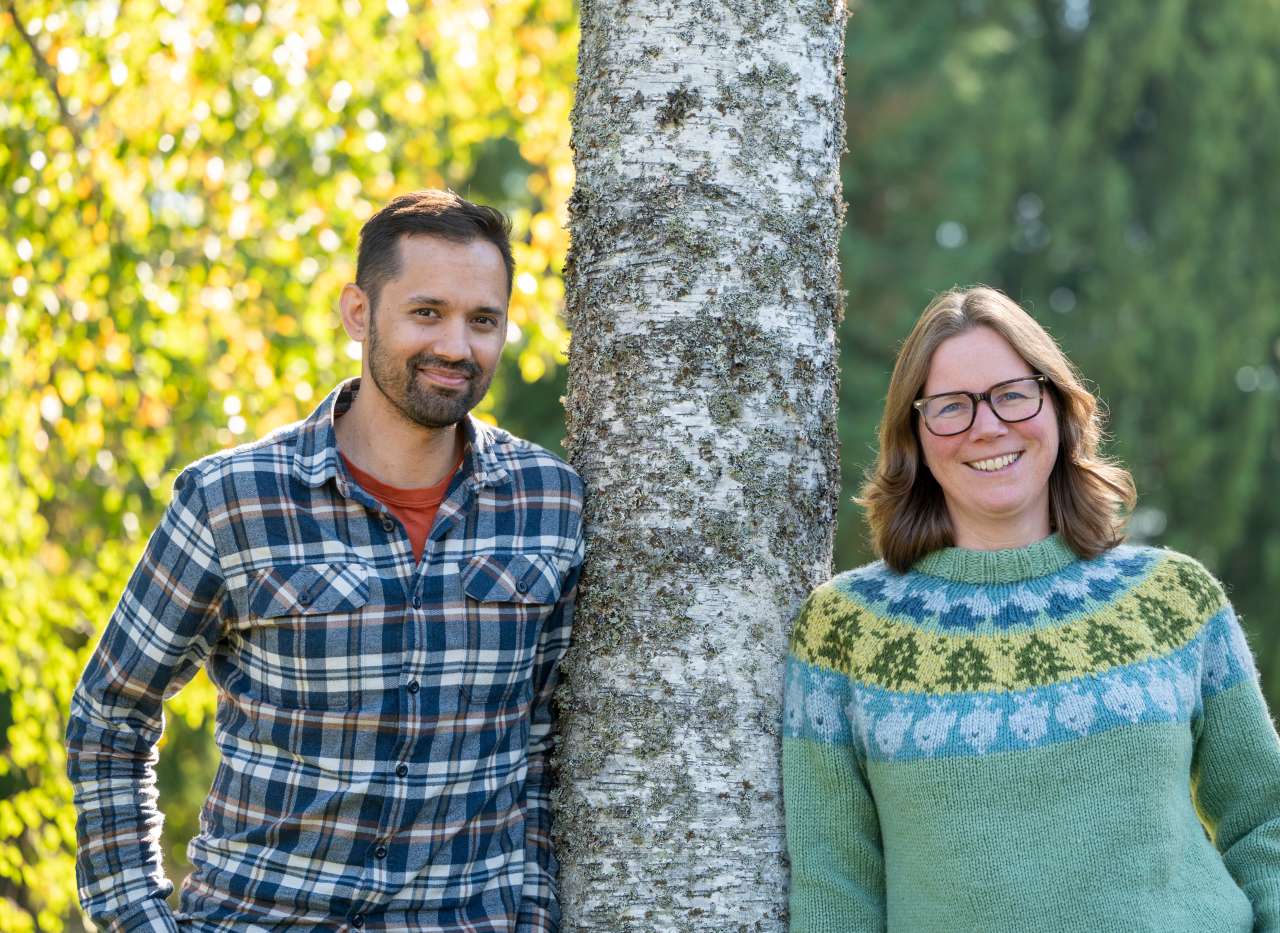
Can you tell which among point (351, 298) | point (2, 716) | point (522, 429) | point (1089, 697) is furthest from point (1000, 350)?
point (522, 429)

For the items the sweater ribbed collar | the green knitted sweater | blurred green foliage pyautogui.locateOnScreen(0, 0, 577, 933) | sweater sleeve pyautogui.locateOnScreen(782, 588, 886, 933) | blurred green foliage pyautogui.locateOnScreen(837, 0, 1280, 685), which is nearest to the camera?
the green knitted sweater

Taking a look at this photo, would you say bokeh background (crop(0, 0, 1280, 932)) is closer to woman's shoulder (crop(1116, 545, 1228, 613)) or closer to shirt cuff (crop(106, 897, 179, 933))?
shirt cuff (crop(106, 897, 179, 933))

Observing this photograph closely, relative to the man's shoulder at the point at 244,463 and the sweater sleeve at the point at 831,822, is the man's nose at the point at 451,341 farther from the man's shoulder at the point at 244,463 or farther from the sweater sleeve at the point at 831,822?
the sweater sleeve at the point at 831,822

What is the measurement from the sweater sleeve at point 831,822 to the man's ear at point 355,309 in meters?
1.00

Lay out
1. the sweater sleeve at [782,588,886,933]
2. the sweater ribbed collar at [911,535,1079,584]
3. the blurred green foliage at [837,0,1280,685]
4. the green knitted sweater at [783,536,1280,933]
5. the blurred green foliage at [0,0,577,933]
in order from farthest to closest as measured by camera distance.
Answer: the blurred green foliage at [837,0,1280,685], the blurred green foliage at [0,0,577,933], the sweater ribbed collar at [911,535,1079,584], the sweater sleeve at [782,588,886,933], the green knitted sweater at [783,536,1280,933]

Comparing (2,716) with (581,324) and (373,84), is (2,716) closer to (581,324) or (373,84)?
(373,84)

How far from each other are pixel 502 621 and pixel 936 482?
0.83 metres

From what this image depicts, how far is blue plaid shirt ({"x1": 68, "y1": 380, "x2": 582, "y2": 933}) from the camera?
236cm

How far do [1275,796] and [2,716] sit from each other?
4215 millimetres

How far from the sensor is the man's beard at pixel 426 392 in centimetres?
246

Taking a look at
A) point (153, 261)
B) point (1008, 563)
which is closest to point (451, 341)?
point (1008, 563)

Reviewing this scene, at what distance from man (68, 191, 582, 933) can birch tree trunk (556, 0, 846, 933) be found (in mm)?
134

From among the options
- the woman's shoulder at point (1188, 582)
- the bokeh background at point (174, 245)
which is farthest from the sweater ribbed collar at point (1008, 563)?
the bokeh background at point (174, 245)

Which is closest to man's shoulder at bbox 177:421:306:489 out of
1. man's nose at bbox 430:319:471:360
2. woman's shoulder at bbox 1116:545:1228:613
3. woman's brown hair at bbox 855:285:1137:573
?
man's nose at bbox 430:319:471:360
